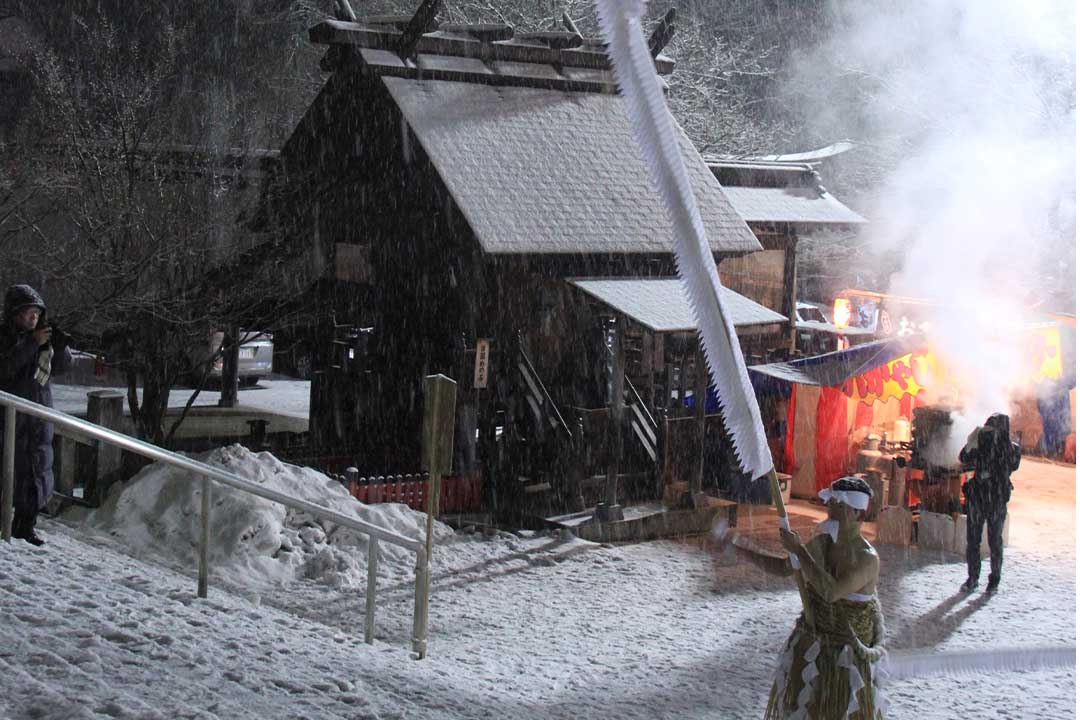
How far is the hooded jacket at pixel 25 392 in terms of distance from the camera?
7.14 metres

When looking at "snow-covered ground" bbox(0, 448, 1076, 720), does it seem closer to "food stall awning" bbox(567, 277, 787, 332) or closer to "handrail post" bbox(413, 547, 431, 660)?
"handrail post" bbox(413, 547, 431, 660)

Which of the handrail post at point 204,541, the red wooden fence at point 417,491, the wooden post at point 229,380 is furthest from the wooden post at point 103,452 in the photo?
the wooden post at point 229,380

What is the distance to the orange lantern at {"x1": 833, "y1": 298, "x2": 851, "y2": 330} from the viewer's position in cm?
2336

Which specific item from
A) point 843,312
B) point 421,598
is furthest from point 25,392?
point 843,312

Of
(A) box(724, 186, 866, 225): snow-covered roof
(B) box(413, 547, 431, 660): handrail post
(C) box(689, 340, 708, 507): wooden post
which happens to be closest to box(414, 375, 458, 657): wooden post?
(B) box(413, 547, 431, 660): handrail post

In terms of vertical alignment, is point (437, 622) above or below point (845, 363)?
below

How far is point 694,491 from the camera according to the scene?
539 inches

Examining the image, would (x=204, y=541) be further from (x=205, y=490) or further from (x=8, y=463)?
(x=8, y=463)

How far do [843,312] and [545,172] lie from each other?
1096 centimetres

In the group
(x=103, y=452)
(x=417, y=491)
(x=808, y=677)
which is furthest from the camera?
(x=417, y=491)

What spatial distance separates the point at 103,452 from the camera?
10.6 m

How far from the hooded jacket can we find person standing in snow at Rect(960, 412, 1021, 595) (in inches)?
347

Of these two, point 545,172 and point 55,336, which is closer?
point 55,336

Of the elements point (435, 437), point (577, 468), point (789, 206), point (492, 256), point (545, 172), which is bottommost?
point (577, 468)
